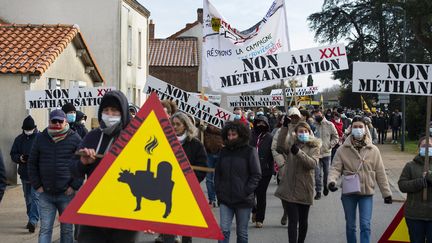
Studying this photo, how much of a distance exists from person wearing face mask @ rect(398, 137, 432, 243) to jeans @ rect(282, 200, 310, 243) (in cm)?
163

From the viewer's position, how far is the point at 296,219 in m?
8.60

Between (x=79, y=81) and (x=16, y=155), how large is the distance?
9.61 meters

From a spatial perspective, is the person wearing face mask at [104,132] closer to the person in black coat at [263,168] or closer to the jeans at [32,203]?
the jeans at [32,203]

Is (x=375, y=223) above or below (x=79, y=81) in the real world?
below

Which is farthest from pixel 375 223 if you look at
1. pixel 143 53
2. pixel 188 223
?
pixel 143 53

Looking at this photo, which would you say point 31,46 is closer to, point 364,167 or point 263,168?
point 263,168

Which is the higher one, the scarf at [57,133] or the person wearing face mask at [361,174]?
the scarf at [57,133]

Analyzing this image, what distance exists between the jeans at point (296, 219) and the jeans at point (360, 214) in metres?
0.70

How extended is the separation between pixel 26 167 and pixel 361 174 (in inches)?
199

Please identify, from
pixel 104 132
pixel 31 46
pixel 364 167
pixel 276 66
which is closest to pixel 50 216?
pixel 104 132

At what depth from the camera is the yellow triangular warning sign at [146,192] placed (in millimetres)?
4730

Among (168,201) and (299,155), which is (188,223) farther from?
(299,155)

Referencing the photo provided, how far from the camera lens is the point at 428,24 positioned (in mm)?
36344

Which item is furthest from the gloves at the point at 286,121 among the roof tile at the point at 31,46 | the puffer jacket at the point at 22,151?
the roof tile at the point at 31,46
